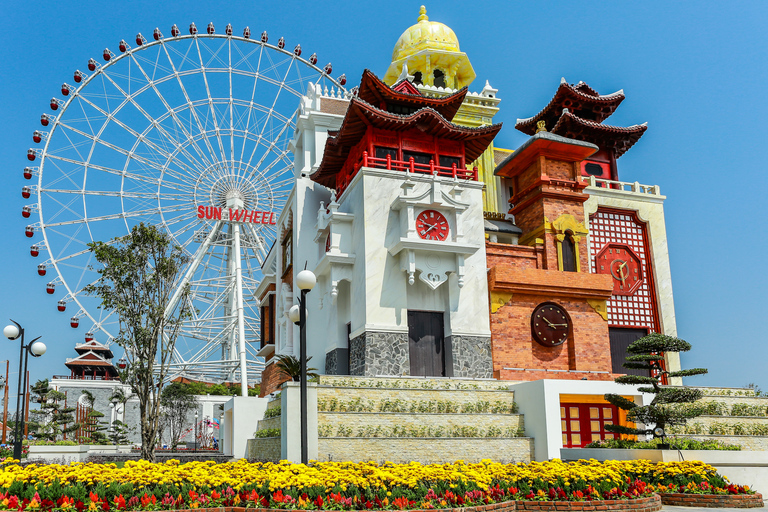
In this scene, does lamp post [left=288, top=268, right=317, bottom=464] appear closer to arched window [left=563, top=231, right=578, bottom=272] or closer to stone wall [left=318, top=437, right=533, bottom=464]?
stone wall [left=318, top=437, right=533, bottom=464]

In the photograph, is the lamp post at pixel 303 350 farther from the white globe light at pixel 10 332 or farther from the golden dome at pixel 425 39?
the golden dome at pixel 425 39

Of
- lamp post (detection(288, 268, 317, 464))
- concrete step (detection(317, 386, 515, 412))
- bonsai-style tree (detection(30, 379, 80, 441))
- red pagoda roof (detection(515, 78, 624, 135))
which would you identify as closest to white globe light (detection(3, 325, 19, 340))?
concrete step (detection(317, 386, 515, 412))

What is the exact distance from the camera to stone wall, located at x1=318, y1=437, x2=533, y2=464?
63.2ft

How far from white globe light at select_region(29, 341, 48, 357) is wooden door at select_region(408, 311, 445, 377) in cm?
1209

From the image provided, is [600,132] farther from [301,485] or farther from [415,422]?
[301,485]

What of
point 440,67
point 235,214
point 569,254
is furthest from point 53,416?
point 569,254

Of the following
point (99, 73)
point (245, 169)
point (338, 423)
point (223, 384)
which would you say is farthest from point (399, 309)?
point (223, 384)

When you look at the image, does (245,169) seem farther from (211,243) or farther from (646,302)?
(646,302)

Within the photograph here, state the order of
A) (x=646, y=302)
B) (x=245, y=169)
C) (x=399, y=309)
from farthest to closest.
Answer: (x=245, y=169), (x=646, y=302), (x=399, y=309)

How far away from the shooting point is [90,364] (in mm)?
66938

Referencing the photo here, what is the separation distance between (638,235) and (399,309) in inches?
583

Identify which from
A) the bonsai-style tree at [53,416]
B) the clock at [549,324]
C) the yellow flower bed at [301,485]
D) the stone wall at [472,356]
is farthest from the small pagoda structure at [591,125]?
the bonsai-style tree at [53,416]

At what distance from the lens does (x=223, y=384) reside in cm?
6631

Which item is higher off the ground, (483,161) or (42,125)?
(42,125)
